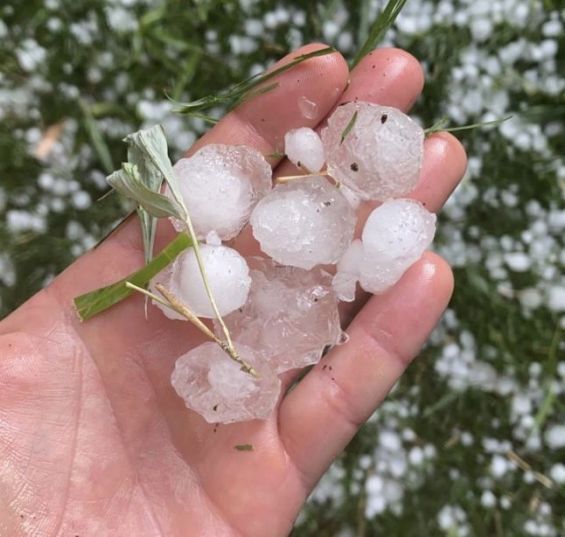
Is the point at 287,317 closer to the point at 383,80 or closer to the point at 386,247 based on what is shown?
the point at 386,247

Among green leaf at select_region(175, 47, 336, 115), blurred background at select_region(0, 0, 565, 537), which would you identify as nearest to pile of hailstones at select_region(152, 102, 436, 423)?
green leaf at select_region(175, 47, 336, 115)

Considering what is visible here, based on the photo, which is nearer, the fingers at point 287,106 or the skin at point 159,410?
the skin at point 159,410

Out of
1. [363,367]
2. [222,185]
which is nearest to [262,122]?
[222,185]

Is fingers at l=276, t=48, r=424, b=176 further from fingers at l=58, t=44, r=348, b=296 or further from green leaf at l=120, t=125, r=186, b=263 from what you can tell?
green leaf at l=120, t=125, r=186, b=263

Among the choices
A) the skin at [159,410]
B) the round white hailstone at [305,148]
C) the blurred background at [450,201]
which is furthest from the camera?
the blurred background at [450,201]

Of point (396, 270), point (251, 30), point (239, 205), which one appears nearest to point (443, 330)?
point (396, 270)

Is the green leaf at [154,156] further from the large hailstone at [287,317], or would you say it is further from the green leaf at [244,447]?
the green leaf at [244,447]

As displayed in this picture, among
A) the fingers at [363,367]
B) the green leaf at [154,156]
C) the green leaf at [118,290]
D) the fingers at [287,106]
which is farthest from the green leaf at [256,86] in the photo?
the fingers at [363,367]
